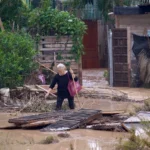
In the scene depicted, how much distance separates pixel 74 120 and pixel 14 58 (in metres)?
4.49

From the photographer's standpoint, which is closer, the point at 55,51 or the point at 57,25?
the point at 57,25

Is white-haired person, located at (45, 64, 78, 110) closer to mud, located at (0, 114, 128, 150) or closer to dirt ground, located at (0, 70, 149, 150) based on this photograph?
dirt ground, located at (0, 70, 149, 150)

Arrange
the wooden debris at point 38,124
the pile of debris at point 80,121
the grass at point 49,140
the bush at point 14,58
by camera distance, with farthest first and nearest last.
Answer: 1. the bush at point 14,58
2. the wooden debris at point 38,124
3. the pile of debris at point 80,121
4. the grass at point 49,140

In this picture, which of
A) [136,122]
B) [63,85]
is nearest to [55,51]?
[63,85]

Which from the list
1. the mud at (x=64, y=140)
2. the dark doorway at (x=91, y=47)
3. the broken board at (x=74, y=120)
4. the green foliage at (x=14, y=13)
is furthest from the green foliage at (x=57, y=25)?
the dark doorway at (x=91, y=47)

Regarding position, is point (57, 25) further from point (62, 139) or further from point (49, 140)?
point (49, 140)

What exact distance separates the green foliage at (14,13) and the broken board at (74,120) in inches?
318

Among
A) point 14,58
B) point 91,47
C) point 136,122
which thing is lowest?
point 91,47

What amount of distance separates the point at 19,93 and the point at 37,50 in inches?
130

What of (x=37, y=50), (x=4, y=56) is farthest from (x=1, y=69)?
(x=37, y=50)

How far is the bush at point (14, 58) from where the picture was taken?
Result: 16500 millimetres

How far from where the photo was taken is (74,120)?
506 inches

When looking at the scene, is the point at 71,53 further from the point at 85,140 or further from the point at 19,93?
the point at 85,140

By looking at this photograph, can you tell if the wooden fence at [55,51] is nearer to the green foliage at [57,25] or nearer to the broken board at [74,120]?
the green foliage at [57,25]
